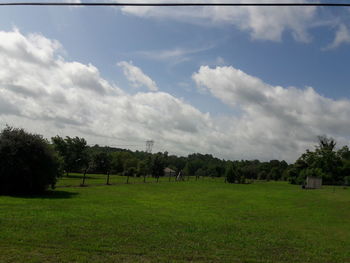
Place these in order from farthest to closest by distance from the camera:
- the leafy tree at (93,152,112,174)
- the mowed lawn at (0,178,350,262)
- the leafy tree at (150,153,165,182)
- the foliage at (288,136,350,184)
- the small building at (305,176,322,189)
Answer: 1. the leafy tree at (93,152,112,174)
2. the leafy tree at (150,153,165,182)
3. the foliage at (288,136,350,184)
4. the small building at (305,176,322,189)
5. the mowed lawn at (0,178,350,262)

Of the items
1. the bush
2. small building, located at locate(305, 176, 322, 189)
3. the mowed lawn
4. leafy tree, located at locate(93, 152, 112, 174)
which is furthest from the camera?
leafy tree, located at locate(93, 152, 112, 174)

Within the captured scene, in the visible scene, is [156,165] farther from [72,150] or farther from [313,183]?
[313,183]

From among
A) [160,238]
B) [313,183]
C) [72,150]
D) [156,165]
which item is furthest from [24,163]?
[156,165]

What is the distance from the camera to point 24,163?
3106 centimetres

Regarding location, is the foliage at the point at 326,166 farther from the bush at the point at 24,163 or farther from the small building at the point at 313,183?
the bush at the point at 24,163

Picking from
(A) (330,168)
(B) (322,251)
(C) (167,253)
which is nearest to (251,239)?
(B) (322,251)

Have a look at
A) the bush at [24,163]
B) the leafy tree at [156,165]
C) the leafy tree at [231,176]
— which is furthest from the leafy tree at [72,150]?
the bush at [24,163]

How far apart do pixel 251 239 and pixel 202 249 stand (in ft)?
9.75

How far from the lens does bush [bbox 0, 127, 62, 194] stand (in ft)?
99.8

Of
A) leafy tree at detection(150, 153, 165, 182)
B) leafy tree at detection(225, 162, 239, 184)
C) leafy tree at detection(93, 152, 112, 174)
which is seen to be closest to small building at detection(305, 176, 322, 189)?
leafy tree at detection(225, 162, 239, 184)

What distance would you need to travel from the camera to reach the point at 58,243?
1109cm

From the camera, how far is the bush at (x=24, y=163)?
99.8 ft

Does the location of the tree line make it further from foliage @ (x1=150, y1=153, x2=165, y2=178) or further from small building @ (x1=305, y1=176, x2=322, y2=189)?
small building @ (x1=305, y1=176, x2=322, y2=189)

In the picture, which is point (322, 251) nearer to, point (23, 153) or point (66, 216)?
point (66, 216)
